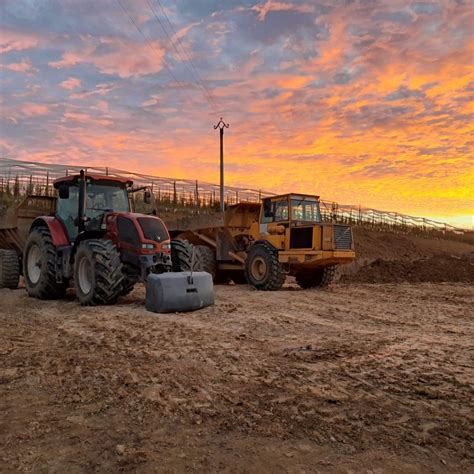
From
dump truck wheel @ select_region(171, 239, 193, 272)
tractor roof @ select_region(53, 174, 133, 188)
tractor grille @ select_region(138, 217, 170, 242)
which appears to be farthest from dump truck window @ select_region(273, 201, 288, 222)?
tractor grille @ select_region(138, 217, 170, 242)

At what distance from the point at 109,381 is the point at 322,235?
8.66m

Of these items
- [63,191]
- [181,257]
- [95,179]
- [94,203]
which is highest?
[95,179]

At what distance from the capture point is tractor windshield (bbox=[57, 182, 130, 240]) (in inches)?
390

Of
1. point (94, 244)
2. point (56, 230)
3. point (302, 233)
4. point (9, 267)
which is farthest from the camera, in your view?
point (302, 233)

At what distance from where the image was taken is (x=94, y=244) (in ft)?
28.6

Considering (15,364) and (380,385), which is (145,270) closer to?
(15,364)

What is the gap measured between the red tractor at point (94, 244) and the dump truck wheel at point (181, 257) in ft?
2.56

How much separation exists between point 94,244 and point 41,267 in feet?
6.63

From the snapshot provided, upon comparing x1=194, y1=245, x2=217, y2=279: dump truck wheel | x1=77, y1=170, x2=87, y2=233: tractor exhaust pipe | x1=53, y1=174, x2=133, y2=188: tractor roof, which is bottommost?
x1=194, y1=245, x2=217, y2=279: dump truck wheel

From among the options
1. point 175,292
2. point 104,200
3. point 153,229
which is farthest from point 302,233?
point 175,292

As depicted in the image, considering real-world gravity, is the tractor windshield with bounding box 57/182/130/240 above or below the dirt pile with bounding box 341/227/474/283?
above

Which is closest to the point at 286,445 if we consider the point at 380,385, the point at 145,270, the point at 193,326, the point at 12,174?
the point at 380,385

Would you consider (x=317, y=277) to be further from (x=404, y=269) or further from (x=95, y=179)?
(x=95, y=179)

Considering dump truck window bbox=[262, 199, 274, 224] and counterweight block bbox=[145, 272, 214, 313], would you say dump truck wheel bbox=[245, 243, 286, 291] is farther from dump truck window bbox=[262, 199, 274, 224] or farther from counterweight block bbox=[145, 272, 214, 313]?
counterweight block bbox=[145, 272, 214, 313]
